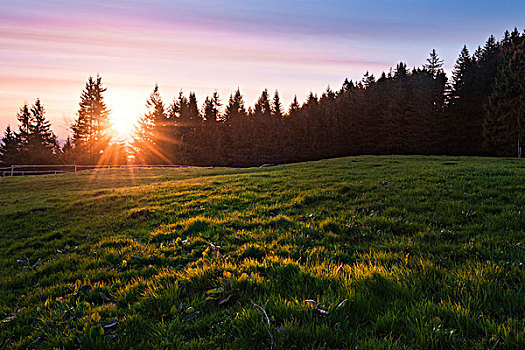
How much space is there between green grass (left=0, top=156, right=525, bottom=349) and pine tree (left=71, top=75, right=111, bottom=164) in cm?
6423

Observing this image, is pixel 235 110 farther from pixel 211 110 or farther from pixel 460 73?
pixel 460 73

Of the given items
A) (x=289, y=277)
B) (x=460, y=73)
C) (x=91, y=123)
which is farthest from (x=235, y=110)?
(x=289, y=277)

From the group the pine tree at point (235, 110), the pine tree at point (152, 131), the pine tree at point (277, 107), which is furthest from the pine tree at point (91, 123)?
the pine tree at point (277, 107)

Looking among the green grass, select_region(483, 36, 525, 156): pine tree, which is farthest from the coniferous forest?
the green grass

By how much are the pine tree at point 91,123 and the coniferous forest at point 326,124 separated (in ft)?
0.71

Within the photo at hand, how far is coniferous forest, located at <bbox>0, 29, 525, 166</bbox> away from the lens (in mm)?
57278

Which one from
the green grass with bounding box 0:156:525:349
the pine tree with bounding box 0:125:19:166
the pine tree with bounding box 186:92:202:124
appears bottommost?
the green grass with bounding box 0:156:525:349

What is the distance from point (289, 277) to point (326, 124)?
80.6 m

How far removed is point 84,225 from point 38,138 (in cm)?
7410

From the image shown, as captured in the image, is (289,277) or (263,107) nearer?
(289,277)

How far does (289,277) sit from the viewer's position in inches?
170

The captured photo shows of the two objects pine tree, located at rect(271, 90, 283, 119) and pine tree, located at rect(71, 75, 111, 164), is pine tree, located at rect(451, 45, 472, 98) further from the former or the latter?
pine tree, located at rect(71, 75, 111, 164)

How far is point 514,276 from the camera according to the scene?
3.68 metres

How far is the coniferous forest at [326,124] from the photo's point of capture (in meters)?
57.3
